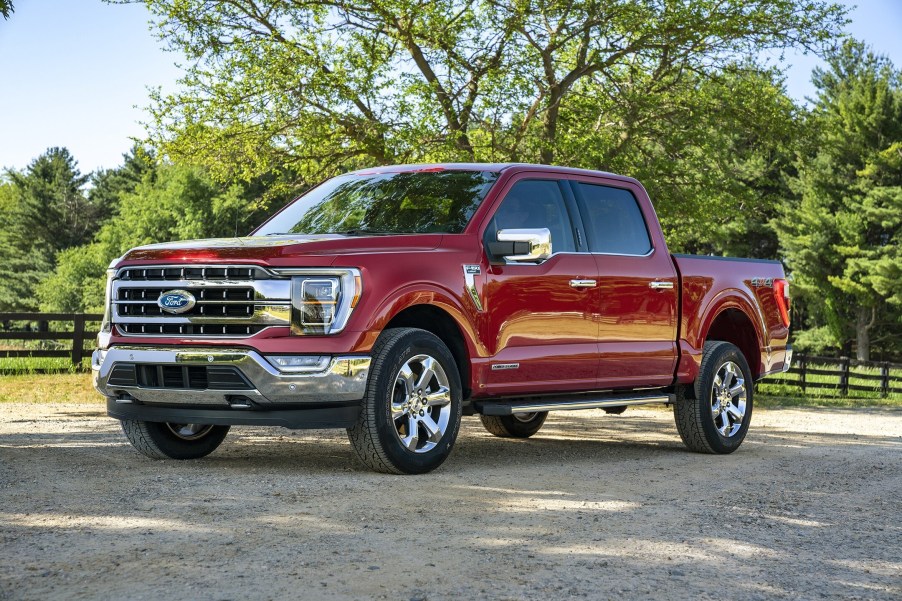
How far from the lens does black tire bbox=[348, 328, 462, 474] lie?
23.6 ft

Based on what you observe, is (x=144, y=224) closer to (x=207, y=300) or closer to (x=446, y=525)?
(x=207, y=300)

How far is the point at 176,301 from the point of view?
7.31 meters

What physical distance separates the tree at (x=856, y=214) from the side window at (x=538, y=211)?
43643 mm

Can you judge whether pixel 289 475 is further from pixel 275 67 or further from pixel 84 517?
pixel 275 67

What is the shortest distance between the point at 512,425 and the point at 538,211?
9.94 ft

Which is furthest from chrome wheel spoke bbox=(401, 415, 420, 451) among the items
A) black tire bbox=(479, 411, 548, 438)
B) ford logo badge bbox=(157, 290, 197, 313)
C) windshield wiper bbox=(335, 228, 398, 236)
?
black tire bbox=(479, 411, 548, 438)

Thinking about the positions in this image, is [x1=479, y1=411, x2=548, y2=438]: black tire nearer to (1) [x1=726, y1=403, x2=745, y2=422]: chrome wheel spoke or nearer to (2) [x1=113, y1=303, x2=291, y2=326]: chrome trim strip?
(1) [x1=726, y1=403, x2=745, y2=422]: chrome wheel spoke

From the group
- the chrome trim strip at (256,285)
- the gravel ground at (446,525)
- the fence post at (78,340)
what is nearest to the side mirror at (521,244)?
the gravel ground at (446,525)

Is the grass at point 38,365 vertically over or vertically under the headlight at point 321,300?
under

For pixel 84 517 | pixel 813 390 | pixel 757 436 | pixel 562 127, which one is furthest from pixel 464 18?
pixel 813 390

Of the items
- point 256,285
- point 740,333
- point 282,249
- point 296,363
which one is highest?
point 282,249

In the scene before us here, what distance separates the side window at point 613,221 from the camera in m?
9.06

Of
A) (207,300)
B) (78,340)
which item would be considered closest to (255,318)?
(207,300)

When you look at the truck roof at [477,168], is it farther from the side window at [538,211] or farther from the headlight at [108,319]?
the headlight at [108,319]
